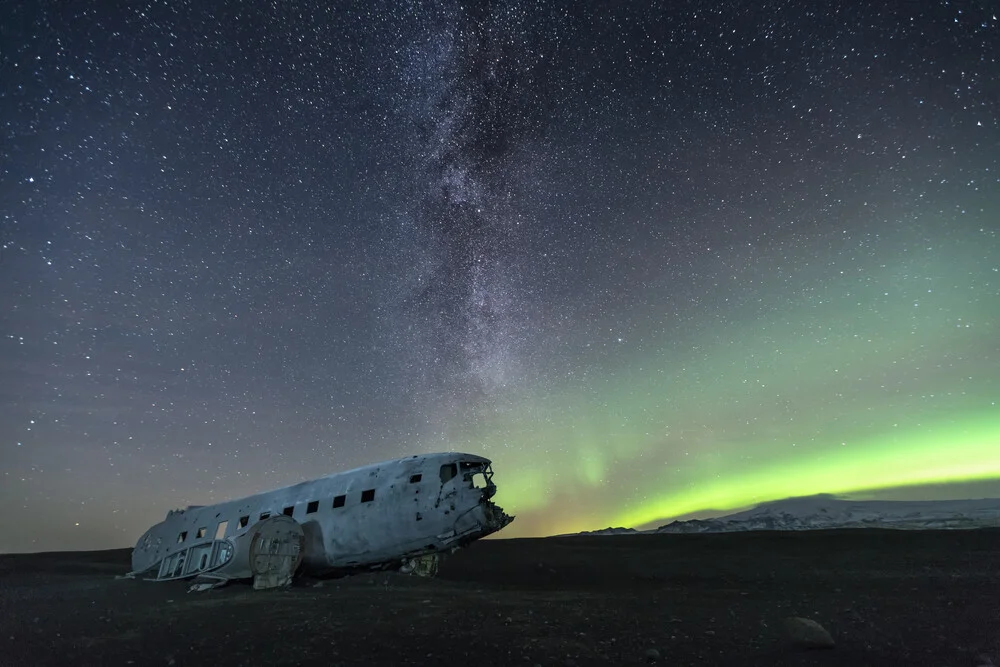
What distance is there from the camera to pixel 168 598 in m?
19.0

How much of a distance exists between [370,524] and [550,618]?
10628 mm

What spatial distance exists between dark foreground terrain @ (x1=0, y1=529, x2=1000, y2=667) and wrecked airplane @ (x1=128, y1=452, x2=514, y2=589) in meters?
1.03

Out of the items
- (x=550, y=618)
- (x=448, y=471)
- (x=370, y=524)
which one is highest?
(x=448, y=471)

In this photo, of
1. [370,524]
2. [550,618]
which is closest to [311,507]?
[370,524]

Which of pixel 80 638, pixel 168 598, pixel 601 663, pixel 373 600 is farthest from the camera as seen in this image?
pixel 168 598

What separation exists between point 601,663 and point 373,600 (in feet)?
27.9

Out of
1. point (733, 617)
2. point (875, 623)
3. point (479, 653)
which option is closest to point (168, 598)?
point (479, 653)

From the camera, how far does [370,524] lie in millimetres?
21188

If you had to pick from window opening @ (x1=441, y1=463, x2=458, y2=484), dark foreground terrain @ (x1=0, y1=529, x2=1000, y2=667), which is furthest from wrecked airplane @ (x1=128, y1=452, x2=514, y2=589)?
dark foreground terrain @ (x1=0, y1=529, x2=1000, y2=667)

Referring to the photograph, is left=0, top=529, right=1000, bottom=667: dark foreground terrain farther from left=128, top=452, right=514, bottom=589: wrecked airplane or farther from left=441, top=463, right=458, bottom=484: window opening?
left=441, top=463, right=458, bottom=484: window opening

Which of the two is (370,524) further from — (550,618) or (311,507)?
(550,618)

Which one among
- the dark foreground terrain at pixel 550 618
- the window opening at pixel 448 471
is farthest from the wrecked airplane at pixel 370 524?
the dark foreground terrain at pixel 550 618

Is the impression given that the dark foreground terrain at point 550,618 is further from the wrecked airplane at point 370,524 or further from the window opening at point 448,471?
the window opening at point 448,471

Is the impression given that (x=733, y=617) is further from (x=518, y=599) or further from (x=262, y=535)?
(x=262, y=535)
